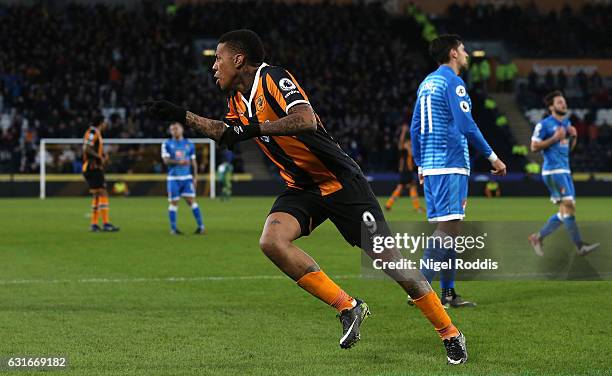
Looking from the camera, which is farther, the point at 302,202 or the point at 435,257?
the point at 435,257

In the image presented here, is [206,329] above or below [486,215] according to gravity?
above

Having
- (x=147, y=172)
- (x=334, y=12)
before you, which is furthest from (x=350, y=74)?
(x=147, y=172)

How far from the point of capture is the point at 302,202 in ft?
21.9

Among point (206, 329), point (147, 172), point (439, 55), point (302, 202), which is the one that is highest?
point (439, 55)

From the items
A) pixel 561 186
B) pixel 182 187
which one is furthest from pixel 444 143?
pixel 182 187

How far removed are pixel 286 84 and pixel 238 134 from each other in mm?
447

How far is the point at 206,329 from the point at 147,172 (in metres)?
28.7

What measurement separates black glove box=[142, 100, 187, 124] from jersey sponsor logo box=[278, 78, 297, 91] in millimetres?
601

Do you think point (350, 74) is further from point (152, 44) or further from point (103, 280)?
point (103, 280)

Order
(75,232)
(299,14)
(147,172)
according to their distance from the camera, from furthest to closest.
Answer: (299,14), (147,172), (75,232)

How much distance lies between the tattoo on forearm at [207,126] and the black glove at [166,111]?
74 millimetres

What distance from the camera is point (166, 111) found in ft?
20.5

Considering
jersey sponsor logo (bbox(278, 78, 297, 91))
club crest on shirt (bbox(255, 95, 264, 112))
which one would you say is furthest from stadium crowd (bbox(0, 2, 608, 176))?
jersey sponsor logo (bbox(278, 78, 297, 91))

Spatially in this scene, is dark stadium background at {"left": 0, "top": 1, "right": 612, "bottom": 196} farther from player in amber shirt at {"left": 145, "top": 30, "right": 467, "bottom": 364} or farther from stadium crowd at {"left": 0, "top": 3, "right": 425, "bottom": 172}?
player in amber shirt at {"left": 145, "top": 30, "right": 467, "bottom": 364}
